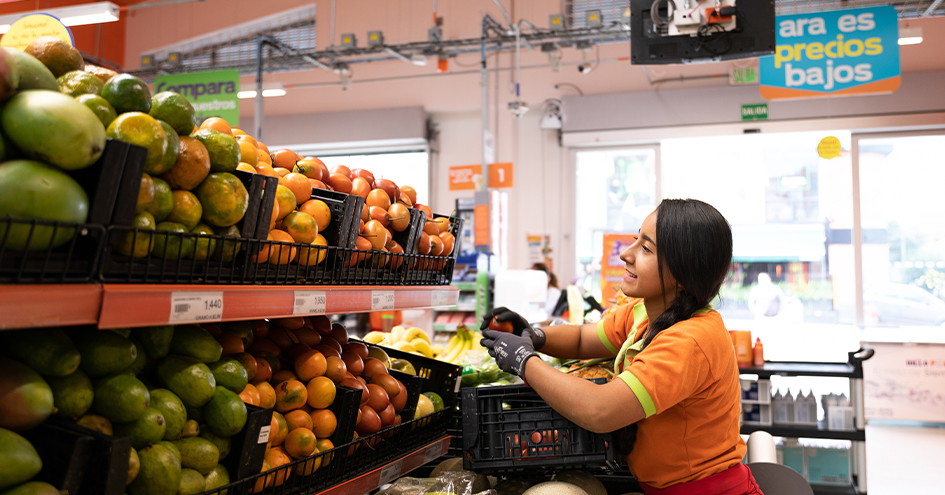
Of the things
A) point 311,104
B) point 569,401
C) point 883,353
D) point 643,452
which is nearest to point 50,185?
point 569,401

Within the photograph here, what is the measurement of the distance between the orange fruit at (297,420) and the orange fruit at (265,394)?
5 centimetres

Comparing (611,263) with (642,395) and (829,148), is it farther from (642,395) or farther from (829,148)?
(642,395)

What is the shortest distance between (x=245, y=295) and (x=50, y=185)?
45 centimetres

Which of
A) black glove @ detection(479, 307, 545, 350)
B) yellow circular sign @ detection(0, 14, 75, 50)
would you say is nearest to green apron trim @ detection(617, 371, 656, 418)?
black glove @ detection(479, 307, 545, 350)

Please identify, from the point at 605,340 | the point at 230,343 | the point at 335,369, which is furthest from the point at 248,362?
the point at 605,340

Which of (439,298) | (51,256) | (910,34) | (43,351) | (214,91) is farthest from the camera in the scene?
(214,91)

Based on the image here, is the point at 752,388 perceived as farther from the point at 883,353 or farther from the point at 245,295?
the point at 883,353

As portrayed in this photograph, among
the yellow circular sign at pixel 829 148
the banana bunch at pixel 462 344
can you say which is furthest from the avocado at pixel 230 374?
the yellow circular sign at pixel 829 148

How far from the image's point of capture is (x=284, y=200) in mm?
1521

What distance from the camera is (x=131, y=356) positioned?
1138 millimetres

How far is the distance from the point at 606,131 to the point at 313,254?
8005mm

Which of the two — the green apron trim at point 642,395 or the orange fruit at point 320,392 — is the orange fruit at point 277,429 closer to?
the orange fruit at point 320,392

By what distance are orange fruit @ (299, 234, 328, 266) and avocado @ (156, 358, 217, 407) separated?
0.35m

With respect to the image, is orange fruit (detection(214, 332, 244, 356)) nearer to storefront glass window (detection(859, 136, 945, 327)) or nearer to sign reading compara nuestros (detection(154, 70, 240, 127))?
sign reading compara nuestros (detection(154, 70, 240, 127))
